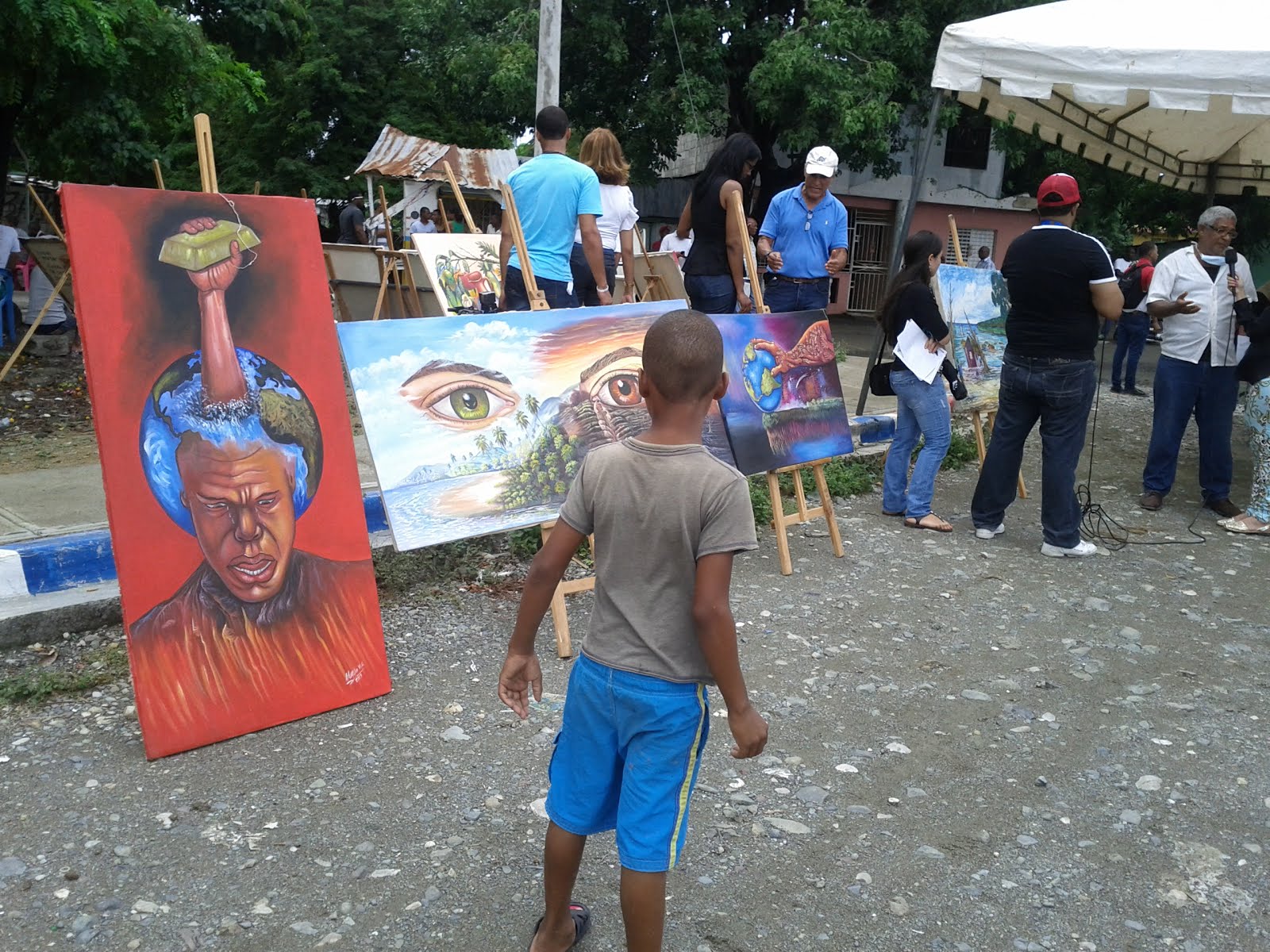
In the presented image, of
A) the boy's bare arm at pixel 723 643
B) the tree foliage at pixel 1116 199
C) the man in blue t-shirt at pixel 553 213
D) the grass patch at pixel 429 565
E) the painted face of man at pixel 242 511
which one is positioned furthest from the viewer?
the tree foliage at pixel 1116 199

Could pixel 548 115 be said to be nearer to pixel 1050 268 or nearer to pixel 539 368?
pixel 539 368

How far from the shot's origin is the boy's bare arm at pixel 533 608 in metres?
2.23

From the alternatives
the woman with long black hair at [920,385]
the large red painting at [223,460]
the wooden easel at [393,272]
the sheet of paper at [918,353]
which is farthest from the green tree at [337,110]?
the large red painting at [223,460]

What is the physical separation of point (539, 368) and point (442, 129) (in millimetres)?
25314

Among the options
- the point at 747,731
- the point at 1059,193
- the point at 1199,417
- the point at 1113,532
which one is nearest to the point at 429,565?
the point at 747,731

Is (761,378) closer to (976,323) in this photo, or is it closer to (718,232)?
(718,232)

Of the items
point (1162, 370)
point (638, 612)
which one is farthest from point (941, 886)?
point (1162, 370)

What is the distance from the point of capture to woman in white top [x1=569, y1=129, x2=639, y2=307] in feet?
20.8

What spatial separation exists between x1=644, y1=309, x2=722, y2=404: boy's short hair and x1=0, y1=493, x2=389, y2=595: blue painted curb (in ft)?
7.89

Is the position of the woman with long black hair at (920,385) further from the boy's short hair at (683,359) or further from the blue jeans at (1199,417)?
the boy's short hair at (683,359)

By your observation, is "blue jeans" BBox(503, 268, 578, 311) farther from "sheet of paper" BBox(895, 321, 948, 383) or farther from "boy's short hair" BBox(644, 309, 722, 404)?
"boy's short hair" BBox(644, 309, 722, 404)

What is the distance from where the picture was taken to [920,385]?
6.21 metres

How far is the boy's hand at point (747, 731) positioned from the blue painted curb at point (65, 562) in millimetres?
2482

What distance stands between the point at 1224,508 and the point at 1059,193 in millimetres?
2704
